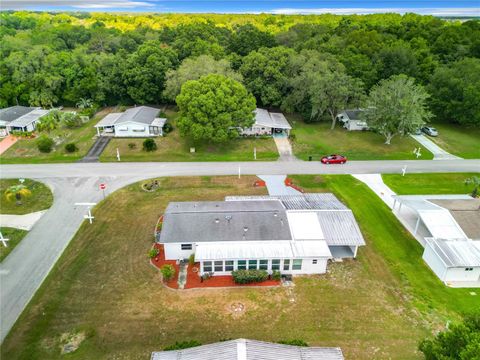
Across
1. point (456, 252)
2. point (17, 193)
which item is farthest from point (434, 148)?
point (17, 193)

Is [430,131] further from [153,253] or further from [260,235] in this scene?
[153,253]

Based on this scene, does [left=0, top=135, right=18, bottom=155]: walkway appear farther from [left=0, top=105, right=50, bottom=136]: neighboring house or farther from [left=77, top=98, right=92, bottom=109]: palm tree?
[left=77, top=98, right=92, bottom=109]: palm tree

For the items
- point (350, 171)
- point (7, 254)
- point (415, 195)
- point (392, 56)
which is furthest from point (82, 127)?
point (392, 56)

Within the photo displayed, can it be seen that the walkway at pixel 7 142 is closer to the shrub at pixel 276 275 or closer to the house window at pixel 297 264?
the shrub at pixel 276 275

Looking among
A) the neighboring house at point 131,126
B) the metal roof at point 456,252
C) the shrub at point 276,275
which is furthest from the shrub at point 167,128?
the metal roof at point 456,252

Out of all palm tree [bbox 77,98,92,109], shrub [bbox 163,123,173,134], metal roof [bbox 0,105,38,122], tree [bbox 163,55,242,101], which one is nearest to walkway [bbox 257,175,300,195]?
shrub [bbox 163,123,173,134]
